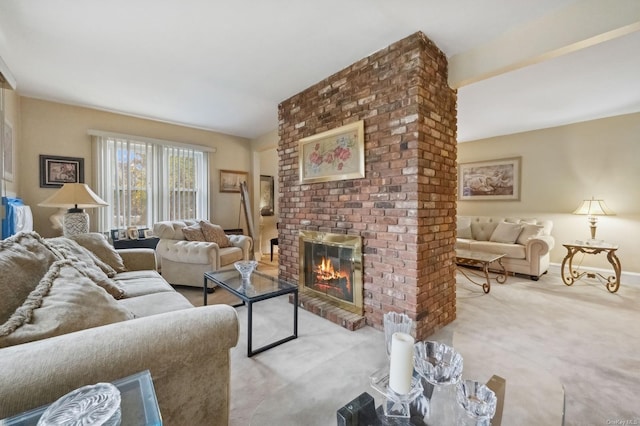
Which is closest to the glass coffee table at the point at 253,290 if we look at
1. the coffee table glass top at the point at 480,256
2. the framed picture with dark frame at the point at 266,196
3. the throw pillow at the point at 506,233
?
the coffee table glass top at the point at 480,256

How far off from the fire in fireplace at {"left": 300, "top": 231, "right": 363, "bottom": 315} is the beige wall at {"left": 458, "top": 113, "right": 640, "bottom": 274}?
390 centimetres

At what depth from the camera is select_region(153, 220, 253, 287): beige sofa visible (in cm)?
335

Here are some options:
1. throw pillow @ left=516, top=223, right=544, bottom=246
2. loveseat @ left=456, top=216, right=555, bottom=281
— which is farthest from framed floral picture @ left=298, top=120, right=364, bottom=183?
throw pillow @ left=516, top=223, right=544, bottom=246

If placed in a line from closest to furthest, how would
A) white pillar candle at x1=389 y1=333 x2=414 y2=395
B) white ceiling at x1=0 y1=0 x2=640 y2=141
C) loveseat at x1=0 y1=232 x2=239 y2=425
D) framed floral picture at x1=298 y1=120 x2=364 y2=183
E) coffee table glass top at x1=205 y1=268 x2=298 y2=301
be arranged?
loveseat at x1=0 y1=232 x2=239 y2=425, white pillar candle at x1=389 y1=333 x2=414 y2=395, white ceiling at x1=0 y1=0 x2=640 y2=141, coffee table glass top at x1=205 y1=268 x2=298 y2=301, framed floral picture at x1=298 y1=120 x2=364 y2=183

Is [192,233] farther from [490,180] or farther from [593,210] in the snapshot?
[593,210]

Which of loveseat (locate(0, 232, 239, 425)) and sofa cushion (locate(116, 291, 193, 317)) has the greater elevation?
loveseat (locate(0, 232, 239, 425))

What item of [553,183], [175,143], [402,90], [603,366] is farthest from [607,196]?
[175,143]

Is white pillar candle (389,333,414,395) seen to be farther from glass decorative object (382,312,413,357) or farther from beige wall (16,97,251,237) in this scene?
beige wall (16,97,251,237)

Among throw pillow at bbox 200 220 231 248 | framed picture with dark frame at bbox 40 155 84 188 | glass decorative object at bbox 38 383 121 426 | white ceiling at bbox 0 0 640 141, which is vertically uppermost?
white ceiling at bbox 0 0 640 141

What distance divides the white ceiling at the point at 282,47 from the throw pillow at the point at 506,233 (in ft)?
5.84

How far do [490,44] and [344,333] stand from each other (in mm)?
2590

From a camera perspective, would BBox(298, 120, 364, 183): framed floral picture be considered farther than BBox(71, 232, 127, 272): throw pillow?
Yes

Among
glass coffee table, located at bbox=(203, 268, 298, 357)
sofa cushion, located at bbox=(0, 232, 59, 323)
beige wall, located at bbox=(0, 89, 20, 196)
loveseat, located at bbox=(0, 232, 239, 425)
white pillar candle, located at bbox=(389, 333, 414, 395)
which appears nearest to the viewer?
loveseat, located at bbox=(0, 232, 239, 425)

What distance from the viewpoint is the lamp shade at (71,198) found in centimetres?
284
